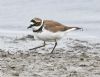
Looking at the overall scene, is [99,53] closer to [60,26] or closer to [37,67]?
[60,26]

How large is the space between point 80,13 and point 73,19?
2.91 ft

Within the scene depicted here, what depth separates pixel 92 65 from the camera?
8.57m

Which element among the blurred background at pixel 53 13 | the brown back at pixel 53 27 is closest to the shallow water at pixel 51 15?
the blurred background at pixel 53 13

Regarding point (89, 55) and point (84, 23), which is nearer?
point (89, 55)

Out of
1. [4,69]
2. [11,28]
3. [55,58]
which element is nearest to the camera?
[4,69]

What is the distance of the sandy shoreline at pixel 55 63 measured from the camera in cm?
787

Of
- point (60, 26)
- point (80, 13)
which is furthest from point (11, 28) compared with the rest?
point (60, 26)

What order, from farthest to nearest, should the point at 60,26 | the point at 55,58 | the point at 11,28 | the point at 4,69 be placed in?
the point at 11,28 < the point at 60,26 < the point at 55,58 < the point at 4,69

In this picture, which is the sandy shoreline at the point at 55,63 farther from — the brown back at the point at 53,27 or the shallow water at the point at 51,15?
the shallow water at the point at 51,15

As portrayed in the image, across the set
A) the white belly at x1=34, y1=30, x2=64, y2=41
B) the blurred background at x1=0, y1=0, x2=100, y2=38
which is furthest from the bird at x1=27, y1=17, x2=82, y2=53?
the blurred background at x1=0, y1=0, x2=100, y2=38

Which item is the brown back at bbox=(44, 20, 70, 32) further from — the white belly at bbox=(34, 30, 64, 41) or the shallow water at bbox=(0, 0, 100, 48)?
the shallow water at bbox=(0, 0, 100, 48)

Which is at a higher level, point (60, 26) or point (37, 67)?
point (60, 26)

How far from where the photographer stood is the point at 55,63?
8789 mm

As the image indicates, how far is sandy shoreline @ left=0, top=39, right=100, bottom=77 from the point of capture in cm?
787
